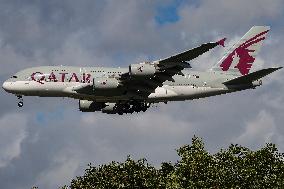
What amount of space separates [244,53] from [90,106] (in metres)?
22.1

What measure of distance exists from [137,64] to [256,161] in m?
18.7

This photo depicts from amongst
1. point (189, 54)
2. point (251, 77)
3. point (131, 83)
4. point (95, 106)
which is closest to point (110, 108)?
point (95, 106)

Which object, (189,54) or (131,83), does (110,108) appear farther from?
(189,54)

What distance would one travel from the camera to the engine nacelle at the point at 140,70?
79.9 m

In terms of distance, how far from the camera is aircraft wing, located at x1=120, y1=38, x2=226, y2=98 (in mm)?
77125

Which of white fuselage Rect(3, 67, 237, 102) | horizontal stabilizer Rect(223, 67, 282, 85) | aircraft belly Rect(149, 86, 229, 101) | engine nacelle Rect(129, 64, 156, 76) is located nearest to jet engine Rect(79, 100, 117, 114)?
white fuselage Rect(3, 67, 237, 102)

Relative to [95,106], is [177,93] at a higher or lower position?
higher

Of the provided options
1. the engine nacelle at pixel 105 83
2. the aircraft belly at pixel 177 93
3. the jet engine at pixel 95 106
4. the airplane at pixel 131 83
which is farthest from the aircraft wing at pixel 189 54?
the jet engine at pixel 95 106

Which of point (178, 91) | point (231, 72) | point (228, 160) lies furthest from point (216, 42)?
point (231, 72)

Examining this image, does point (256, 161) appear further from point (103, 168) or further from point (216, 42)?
point (103, 168)

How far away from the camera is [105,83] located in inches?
3191

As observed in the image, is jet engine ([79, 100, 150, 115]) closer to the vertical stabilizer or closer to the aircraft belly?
the aircraft belly

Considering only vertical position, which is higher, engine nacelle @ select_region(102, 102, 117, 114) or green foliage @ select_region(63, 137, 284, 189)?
engine nacelle @ select_region(102, 102, 117, 114)

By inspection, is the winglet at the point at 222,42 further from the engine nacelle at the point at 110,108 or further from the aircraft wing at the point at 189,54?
the engine nacelle at the point at 110,108
